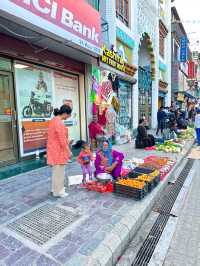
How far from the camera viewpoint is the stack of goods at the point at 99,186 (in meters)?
4.69

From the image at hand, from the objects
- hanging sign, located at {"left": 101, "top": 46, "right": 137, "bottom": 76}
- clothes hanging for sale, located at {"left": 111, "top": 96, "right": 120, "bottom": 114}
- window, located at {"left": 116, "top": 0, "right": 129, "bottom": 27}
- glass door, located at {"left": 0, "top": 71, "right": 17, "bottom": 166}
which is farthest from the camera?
window, located at {"left": 116, "top": 0, "right": 129, "bottom": 27}

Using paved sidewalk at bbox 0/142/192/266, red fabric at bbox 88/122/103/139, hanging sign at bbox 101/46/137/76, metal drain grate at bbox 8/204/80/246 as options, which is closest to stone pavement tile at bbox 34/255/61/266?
paved sidewalk at bbox 0/142/192/266

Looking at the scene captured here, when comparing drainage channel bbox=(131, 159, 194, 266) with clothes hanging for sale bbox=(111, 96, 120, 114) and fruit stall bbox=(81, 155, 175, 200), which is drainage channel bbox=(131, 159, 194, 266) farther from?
clothes hanging for sale bbox=(111, 96, 120, 114)

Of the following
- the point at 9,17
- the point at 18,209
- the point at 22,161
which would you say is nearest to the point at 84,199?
the point at 18,209

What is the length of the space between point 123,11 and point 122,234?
11730 mm

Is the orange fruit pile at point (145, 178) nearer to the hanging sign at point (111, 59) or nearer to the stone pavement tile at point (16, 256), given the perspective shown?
the stone pavement tile at point (16, 256)

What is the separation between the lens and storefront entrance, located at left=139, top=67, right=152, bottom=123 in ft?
50.3

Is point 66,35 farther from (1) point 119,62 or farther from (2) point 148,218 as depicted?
(2) point 148,218

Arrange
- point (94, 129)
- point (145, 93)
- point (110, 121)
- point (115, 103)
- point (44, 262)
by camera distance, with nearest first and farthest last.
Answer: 1. point (44, 262)
2. point (94, 129)
3. point (110, 121)
4. point (115, 103)
5. point (145, 93)

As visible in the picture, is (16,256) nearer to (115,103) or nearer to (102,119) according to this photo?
(102,119)

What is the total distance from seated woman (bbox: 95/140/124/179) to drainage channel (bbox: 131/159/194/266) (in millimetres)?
1165

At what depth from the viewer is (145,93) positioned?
54.1 feet

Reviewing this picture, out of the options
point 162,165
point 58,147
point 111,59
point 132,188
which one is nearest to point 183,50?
point 111,59

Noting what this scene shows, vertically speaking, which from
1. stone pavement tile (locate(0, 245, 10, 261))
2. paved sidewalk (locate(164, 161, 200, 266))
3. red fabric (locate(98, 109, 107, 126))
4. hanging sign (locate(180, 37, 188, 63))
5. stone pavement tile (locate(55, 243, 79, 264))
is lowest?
paved sidewalk (locate(164, 161, 200, 266))
